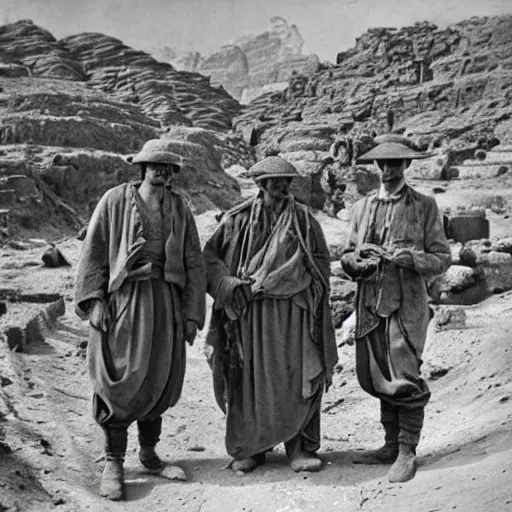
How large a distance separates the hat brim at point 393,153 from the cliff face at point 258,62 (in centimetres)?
7715

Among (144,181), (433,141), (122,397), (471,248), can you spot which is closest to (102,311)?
(122,397)

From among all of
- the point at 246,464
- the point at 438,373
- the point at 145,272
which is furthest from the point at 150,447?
the point at 438,373

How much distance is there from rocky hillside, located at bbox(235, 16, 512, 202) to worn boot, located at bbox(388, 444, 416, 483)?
2664 centimetres

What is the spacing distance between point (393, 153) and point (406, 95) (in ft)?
150

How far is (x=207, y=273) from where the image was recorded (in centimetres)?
489

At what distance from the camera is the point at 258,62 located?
86.6 meters

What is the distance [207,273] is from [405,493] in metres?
1.79

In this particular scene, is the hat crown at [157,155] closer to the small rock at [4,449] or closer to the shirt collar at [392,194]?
the shirt collar at [392,194]

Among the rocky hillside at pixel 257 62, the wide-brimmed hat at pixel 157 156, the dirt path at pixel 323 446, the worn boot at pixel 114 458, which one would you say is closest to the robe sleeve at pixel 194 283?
the wide-brimmed hat at pixel 157 156

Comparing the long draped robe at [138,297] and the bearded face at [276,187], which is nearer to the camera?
the long draped robe at [138,297]

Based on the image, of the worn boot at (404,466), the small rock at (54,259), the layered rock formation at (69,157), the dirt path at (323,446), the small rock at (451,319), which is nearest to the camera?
the dirt path at (323,446)

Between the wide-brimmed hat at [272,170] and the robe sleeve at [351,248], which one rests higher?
the wide-brimmed hat at [272,170]

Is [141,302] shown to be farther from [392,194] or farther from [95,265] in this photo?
[392,194]

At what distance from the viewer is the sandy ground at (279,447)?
4.17 metres
